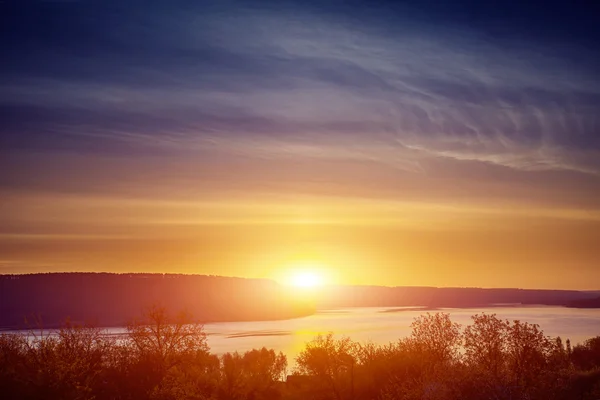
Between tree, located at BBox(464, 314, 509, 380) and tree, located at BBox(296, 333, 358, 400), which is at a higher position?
tree, located at BBox(464, 314, 509, 380)

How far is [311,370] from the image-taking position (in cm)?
6856

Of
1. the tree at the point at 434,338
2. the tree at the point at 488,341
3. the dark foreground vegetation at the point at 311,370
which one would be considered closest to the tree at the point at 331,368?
the dark foreground vegetation at the point at 311,370

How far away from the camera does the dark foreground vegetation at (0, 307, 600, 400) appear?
138 ft

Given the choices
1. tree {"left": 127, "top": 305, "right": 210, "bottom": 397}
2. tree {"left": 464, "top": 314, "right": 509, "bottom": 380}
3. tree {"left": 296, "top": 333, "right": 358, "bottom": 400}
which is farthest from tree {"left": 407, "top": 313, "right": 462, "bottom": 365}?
tree {"left": 127, "top": 305, "right": 210, "bottom": 397}

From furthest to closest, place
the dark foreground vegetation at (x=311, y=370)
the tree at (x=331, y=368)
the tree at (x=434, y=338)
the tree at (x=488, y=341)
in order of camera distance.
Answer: the tree at (x=434, y=338) → the tree at (x=331, y=368) → the tree at (x=488, y=341) → the dark foreground vegetation at (x=311, y=370)

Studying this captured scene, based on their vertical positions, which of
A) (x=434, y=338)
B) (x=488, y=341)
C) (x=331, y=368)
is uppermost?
(x=434, y=338)

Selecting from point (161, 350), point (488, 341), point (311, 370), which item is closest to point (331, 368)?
point (311, 370)

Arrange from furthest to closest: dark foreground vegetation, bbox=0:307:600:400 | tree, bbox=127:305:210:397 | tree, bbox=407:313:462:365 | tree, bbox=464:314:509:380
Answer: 1. tree, bbox=407:313:462:365
2. tree, bbox=464:314:509:380
3. tree, bbox=127:305:210:397
4. dark foreground vegetation, bbox=0:307:600:400

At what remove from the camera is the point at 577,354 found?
85188mm

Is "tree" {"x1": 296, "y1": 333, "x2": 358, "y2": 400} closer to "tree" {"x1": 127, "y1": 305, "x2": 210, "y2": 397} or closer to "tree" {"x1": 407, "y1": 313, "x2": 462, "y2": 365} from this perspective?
"tree" {"x1": 407, "y1": 313, "x2": 462, "y2": 365}

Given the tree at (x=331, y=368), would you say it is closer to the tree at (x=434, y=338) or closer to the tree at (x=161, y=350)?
the tree at (x=434, y=338)

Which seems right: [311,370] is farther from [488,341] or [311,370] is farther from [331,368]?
[488,341]

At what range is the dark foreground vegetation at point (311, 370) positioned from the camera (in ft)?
138

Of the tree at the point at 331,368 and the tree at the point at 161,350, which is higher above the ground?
the tree at the point at 161,350
